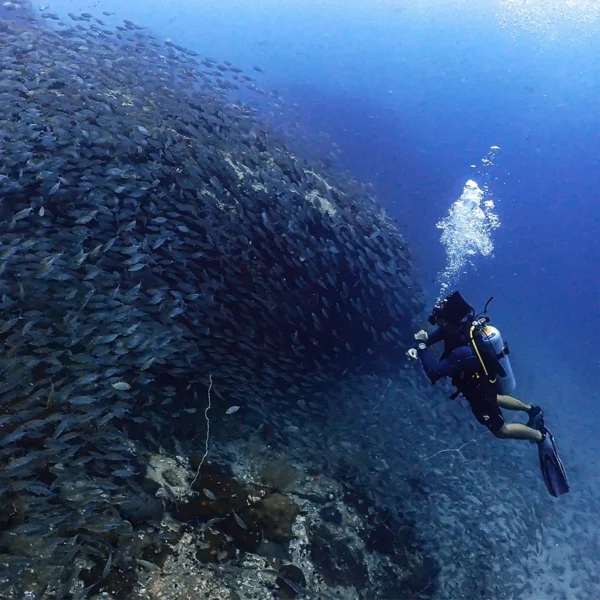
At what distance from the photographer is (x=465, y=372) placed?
679 centimetres

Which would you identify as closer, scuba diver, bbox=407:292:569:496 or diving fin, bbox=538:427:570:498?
scuba diver, bbox=407:292:569:496

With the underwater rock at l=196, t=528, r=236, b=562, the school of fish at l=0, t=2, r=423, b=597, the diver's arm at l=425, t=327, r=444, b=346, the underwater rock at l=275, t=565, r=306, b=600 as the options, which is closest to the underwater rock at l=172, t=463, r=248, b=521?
the underwater rock at l=196, t=528, r=236, b=562

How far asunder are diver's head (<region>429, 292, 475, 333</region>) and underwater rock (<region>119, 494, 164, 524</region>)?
4.68 m

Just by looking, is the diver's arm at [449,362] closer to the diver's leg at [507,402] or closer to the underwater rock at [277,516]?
the diver's leg at [507,402]

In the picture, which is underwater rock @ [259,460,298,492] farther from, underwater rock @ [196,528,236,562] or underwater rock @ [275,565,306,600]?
underwater rock @ [196,528,236,562]

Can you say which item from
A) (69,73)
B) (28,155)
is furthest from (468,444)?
(69,73)

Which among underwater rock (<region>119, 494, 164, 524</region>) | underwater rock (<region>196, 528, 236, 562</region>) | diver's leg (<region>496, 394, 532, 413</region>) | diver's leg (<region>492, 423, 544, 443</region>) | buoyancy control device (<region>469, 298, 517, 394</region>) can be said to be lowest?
underwater rock (<region>196, 528, 236, 562</region>)

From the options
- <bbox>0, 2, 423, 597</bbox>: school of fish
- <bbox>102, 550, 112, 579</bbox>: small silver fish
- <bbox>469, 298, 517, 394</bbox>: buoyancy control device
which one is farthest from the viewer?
<bbox>469, 298, 517, 394</bbox>: buoyancy control device

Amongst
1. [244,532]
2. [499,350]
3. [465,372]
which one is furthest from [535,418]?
[244,532]

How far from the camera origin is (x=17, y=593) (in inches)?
183

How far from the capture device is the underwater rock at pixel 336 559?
6.97 metres

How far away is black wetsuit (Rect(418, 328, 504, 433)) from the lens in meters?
6.66

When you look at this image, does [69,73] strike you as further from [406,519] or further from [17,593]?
[406,519]

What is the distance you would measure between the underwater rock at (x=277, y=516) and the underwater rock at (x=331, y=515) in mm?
623
